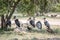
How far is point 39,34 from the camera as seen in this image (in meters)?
20.1

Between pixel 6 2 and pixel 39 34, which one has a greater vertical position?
pixel 6 2

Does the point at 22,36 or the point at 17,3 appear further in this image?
the point at 17,3

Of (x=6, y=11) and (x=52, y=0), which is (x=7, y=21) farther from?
(x=52, y=0)

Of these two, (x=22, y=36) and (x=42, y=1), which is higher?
(x=42, y=1)

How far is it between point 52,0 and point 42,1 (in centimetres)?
100

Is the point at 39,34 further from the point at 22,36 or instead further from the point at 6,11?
the point at 6,11

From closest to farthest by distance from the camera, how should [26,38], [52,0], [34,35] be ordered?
[26,38] < [34,35] < [52,0]

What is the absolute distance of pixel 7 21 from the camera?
21875 millimetres

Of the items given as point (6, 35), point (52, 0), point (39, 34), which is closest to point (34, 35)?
point (39, 34)

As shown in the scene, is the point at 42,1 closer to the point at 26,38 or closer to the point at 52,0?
the point at 52,0

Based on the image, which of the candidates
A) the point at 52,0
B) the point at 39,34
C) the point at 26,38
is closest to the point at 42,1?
the point at 52,0

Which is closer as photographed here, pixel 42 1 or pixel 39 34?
pixel 39 34

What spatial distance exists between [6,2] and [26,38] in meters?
3.40

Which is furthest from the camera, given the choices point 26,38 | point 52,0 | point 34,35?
point 52,0
